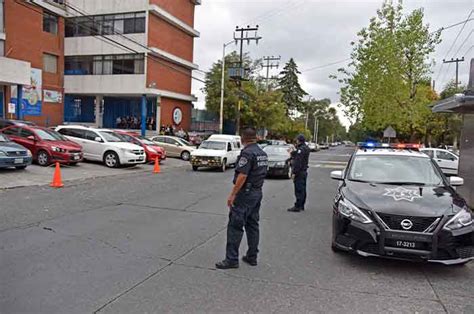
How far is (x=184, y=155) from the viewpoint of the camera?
2342 centimetres

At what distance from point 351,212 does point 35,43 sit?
1315 inches

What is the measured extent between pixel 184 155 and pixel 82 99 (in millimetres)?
20643

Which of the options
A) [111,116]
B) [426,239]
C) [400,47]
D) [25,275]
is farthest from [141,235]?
[111,116]

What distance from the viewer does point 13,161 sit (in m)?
12.3

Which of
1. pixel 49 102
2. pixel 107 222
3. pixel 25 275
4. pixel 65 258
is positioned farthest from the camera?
pixel 49 102

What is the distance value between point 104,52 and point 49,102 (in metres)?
6.60

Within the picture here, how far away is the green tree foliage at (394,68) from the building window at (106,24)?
18528mm

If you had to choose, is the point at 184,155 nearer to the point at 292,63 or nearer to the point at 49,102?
the point at 49,102

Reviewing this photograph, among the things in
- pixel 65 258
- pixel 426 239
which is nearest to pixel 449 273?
pixel 426 239

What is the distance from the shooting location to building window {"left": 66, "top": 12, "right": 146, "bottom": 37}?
32531mm

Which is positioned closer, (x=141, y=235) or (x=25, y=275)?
(x=25, y=275)

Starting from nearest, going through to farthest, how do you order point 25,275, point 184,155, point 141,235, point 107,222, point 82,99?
1. point 25,275
2. point 141,235
3. point 107,222
4. point 184,155
5. point 82,99

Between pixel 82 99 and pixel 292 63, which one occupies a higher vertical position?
pixel 292 63

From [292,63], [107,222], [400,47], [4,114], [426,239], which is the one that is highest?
[292,63]
